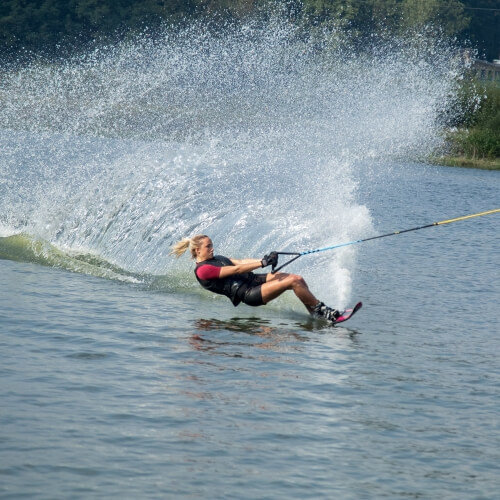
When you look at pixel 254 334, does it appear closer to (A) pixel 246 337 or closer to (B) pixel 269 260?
(A) pixel 246 337

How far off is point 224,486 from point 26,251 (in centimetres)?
861

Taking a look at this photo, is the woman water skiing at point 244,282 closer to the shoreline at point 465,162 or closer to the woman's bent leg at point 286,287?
the woman's bent leg at point 286,287

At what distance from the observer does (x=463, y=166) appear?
42.4m

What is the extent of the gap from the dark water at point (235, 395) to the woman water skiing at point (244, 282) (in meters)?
0.25

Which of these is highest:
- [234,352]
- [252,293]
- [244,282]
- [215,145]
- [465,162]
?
[465,162]

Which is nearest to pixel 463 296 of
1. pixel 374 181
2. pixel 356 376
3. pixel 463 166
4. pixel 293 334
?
pixel 293 334

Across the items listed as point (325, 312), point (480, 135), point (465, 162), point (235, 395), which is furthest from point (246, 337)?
point (480, 135)

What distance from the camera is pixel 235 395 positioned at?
7281 millimetres

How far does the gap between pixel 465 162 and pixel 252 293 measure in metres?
34.2

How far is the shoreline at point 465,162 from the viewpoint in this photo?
1655 inches

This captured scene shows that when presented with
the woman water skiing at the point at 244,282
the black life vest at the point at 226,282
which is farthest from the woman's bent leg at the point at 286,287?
the black life vest at the point at 226,282

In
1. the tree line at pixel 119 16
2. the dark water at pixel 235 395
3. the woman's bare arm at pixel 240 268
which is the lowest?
the dark water at pixel 235 395

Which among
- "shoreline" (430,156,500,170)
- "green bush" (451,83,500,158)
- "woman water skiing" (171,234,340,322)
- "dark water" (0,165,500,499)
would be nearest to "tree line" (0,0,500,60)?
"green bush" (451,83,500,158)

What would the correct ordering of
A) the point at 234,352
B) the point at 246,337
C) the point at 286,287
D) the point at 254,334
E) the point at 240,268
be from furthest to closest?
the point at 286,287
the point at 240,268
the point at 254,334
the point at 246,337
the point at 234,352
